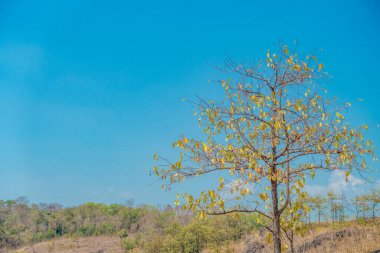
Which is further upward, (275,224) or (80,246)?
(275,224)

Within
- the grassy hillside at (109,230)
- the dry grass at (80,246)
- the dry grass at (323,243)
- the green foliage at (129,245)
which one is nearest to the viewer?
the dry grass at (323,243)

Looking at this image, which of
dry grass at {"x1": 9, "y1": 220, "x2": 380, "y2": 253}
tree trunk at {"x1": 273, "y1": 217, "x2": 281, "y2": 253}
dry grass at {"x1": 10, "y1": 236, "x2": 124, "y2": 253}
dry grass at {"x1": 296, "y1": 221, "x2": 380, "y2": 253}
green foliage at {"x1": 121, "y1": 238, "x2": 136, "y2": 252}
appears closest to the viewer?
tree trunk at {"x1": 273, "y1": 217, "x2": 281, "y2": 253}

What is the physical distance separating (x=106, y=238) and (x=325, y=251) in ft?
179

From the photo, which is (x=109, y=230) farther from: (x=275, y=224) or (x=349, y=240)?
(x=275, y=224)

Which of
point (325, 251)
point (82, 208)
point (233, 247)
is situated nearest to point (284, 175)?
point (325, 251)

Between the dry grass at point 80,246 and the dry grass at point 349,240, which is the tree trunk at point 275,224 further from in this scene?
the dry grass at point 80,246

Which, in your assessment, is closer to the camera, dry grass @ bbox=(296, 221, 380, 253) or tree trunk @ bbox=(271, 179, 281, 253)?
tree trunk @ bbox=(271, 179, 281, 253)

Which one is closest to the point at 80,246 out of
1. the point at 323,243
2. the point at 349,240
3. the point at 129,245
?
the point at 129,245

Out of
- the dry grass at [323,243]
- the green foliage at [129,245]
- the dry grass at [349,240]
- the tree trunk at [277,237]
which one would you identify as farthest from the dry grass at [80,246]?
the tree trunk at [277,237]

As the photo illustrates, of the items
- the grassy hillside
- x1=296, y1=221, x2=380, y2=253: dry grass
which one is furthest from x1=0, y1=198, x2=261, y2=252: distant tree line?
x1=296, y1=221, x2=380, y2=253: dry grass

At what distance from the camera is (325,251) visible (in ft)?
53.8

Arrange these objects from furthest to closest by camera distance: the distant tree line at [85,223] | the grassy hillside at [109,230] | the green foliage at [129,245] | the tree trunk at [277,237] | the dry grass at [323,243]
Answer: the distant tree line at [85,223], the green foliage at [129,245], the grassy hillside at [109,230], the dry grass at [323,243], the tree trunk at [277,237]

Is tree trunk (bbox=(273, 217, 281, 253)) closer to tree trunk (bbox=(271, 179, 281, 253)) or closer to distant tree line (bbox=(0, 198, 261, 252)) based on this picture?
tree trunk (bbox=(271, 179, 281, 253))

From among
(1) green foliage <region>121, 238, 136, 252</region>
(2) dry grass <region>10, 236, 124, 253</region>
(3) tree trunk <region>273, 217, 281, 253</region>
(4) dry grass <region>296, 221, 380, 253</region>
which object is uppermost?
(3) tree trunk <region>273, 217, 281, 253</region>
